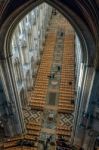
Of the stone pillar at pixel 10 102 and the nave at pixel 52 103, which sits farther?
the nave at pixel 52 103

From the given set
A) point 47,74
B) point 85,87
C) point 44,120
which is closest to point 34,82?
point 47,74

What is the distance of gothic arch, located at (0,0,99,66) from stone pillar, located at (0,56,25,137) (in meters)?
2.13

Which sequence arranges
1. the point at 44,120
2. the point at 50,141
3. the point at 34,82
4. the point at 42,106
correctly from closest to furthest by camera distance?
the point at 50,141
the point at 44,120
the point at 42,106
the point at 34,82

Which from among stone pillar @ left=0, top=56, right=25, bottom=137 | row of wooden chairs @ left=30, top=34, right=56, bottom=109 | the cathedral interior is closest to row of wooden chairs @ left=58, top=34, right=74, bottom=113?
the cathedral interior

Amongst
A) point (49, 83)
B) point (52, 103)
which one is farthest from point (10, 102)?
point (49, 83)

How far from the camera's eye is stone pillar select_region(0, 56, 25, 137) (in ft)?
59.6

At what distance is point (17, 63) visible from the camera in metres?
23.7

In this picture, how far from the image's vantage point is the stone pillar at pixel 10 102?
18.2 meters

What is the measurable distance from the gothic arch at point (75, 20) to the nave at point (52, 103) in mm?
11167

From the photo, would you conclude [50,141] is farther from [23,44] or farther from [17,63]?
[23,44]

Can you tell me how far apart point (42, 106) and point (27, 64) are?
18.5 feet

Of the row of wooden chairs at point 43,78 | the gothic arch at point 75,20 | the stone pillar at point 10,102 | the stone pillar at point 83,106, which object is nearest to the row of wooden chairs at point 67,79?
the row of wooden chairs at point 43,78

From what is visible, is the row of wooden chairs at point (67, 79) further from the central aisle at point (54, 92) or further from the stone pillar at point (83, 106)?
the stone pillar at point (83, 106)

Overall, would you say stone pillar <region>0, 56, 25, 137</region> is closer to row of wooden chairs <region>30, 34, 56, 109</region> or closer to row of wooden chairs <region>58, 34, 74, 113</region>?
row of wooden chairs <region>30, 34, 56, 109</region>
